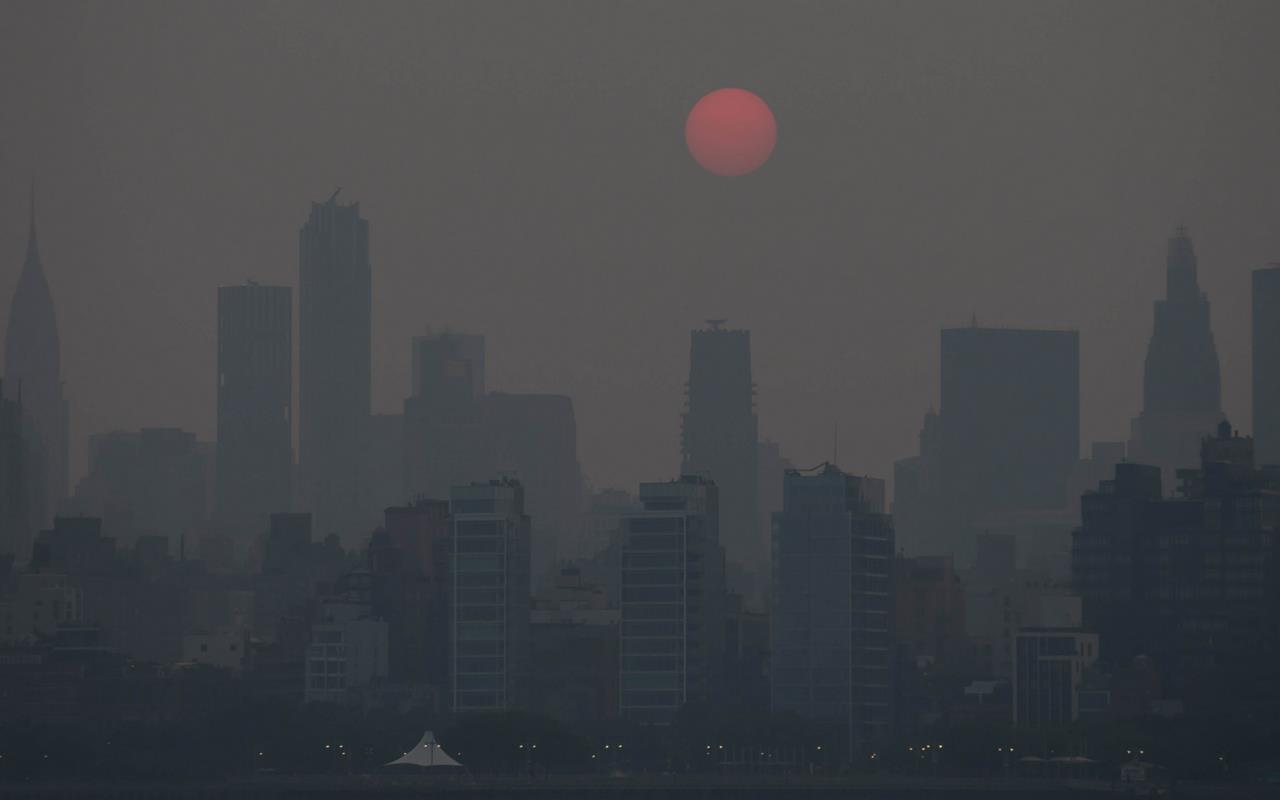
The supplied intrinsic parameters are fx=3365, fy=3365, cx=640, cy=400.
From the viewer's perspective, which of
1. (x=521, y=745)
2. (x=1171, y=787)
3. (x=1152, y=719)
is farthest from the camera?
(x=1152, y=719)

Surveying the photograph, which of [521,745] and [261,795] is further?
[521,745]

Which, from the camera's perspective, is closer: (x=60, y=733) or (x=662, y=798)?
(x=662, y=798)

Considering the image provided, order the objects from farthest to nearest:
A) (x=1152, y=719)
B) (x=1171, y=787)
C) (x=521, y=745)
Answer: (x=1152, y=719), (x=521, y=745), (x=1171, y=787)

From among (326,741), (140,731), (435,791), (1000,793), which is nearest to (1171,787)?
(1000,793)

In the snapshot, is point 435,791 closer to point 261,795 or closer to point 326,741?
point 261,795

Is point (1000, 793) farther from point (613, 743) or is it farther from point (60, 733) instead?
point (60, 733)

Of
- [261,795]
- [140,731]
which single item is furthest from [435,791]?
[140,731]
